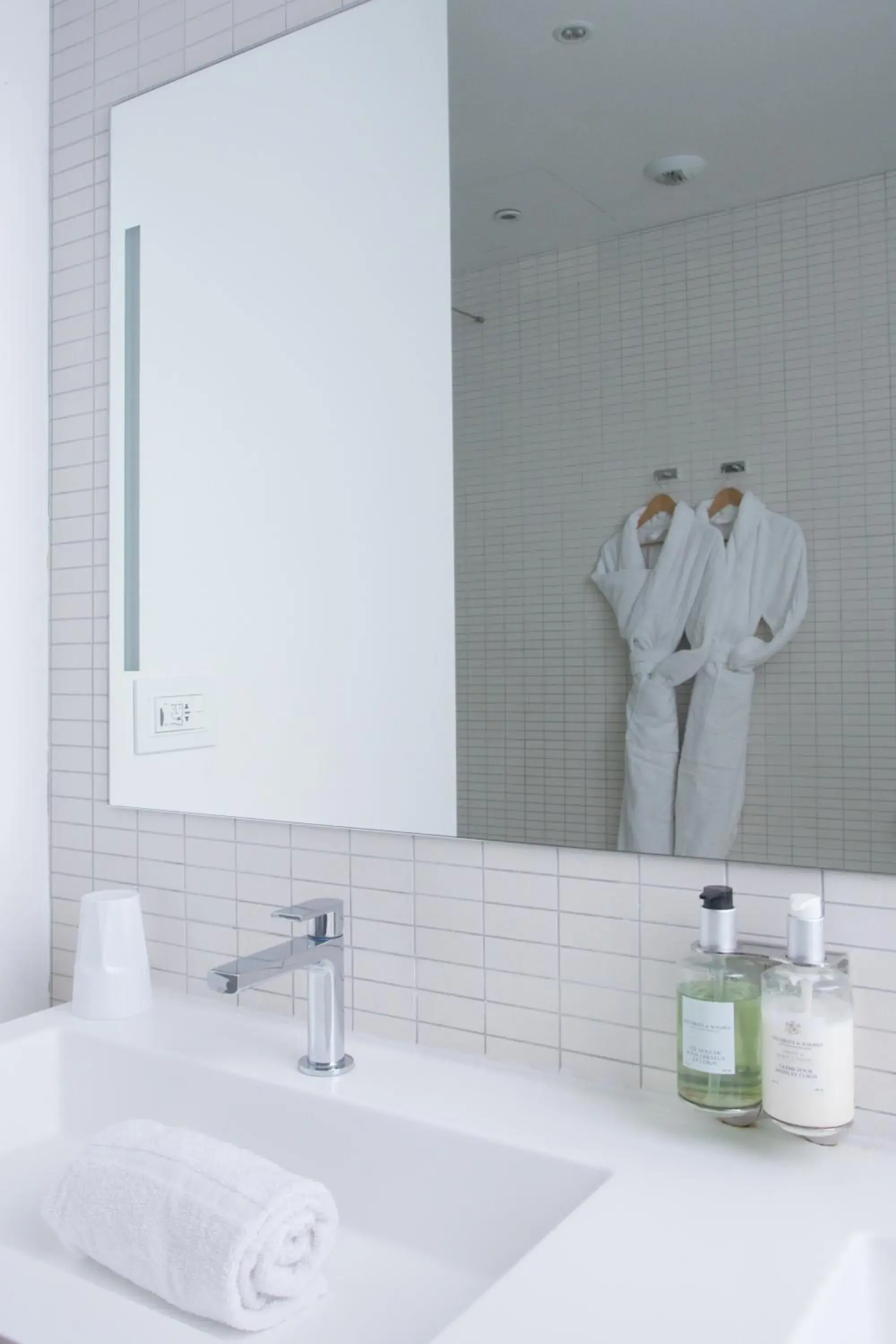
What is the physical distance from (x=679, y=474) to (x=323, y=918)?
0.58 meters

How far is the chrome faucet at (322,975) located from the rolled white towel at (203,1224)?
0.71 ft

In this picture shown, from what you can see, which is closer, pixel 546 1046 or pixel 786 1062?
pixel 786 1062

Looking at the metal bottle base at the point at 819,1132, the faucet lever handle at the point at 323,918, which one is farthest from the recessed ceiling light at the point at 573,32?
the metal bottle base at the point at 819,1132

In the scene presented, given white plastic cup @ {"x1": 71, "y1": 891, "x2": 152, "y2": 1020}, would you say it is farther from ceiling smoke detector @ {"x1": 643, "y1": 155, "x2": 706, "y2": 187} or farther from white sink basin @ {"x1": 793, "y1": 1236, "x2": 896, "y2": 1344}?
ceiling smoke detector @ {"x1": 643, "y1": 155, "x2": 706, "y2": 187}

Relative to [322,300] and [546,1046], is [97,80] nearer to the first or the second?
[322,300]

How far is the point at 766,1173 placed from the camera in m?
0.87

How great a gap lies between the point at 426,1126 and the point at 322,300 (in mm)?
922

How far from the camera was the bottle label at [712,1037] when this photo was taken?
0.90 m

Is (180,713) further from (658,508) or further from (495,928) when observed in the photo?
(658,508)

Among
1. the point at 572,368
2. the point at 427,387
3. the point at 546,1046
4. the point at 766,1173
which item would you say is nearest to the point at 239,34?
the point at 427,387

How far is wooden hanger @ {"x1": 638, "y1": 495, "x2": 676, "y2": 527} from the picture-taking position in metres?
1.01

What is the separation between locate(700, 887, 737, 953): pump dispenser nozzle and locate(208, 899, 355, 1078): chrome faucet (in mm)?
405

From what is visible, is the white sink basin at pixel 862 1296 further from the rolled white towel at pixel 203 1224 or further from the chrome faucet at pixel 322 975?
the chrome faucet at pixel 322 975

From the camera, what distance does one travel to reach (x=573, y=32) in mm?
1083
